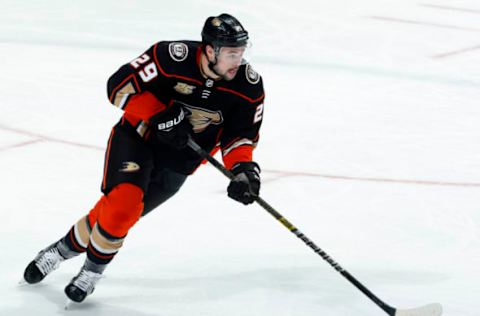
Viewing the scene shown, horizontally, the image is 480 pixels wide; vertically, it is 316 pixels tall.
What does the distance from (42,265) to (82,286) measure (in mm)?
251

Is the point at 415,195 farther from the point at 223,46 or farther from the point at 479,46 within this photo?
the point at 479,46

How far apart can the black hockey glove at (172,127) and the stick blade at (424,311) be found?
858 millimetres

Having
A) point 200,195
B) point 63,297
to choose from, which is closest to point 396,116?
point 200,195

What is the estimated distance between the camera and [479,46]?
739 cm

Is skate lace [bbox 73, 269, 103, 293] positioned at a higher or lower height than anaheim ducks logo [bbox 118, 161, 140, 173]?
lower

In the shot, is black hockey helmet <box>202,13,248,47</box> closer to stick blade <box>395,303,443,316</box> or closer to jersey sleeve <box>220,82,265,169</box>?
jersey sleeve <box>220,82,265,169</box>

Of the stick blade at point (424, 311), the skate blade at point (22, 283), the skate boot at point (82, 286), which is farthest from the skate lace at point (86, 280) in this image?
the stick blade at point (424, 311)

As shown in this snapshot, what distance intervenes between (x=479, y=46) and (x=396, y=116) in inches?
82.1

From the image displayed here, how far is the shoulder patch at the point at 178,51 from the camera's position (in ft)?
10.2

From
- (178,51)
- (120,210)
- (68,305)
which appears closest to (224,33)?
(178,51)

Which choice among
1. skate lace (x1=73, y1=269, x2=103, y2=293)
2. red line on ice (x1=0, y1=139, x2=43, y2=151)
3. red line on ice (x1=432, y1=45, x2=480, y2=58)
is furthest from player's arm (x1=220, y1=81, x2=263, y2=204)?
red line on ice (x1=432, y1=45, x2=480, y2=58)

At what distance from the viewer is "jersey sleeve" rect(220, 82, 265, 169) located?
10.5 feet

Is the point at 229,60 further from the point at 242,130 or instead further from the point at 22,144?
the point at 22,144

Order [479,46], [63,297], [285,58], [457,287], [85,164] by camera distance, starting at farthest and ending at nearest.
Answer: [479,46]
[285,58]
[85,164]
[457,287]
[63,297]
